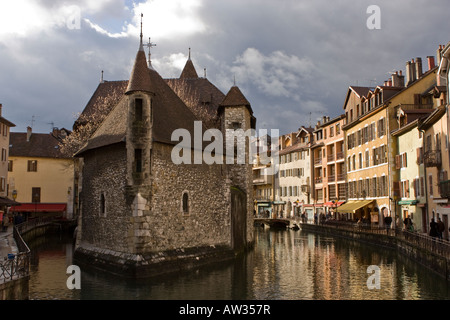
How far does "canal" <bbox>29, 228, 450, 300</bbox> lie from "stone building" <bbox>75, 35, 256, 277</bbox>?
111 centimetres

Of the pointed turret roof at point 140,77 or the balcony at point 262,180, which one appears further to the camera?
the balcony at point 262,180

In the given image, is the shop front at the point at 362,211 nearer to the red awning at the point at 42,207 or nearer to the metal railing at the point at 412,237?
the metal railing at the point at 412,237

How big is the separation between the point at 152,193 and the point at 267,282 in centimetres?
642

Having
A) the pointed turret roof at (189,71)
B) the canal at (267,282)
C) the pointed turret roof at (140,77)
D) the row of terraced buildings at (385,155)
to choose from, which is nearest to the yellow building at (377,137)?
the row of terraced buildings at (385,155)

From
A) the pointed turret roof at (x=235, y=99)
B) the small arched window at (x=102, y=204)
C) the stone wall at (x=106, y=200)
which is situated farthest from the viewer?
the pointed turret roof at (x=235, y=99)

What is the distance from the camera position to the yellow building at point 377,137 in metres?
35.7

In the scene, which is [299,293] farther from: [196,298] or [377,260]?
[377,260]

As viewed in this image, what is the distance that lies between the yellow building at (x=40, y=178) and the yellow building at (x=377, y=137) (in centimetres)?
3025

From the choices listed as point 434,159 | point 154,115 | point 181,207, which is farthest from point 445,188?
point 154,115

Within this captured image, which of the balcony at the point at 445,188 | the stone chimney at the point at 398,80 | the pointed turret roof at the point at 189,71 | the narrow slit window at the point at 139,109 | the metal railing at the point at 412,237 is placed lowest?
the metal railing at the point at 412,237

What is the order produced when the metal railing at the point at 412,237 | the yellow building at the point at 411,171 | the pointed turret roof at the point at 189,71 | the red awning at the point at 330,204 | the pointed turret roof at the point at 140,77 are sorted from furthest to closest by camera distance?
the red awning at the point at 330,204
the pointed turret roof at the point at 189,71
the yellow building at the point at 411,171
the pointed turret roof at the point at 140,77
the metal railing at the point at 412,237

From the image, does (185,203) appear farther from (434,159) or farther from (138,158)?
(434,159)

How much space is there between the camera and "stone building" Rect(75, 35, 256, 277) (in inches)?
783
